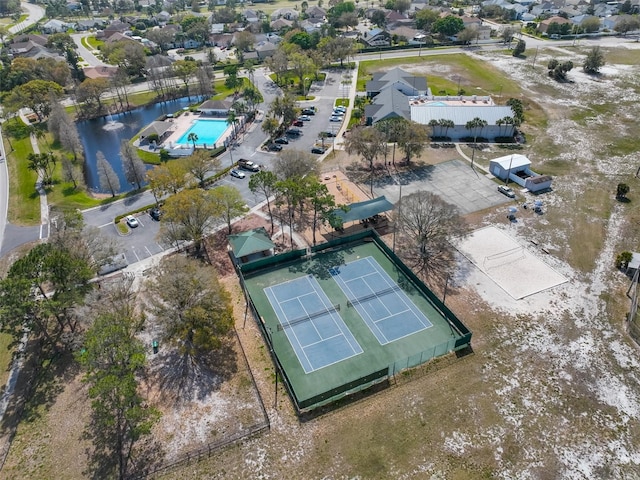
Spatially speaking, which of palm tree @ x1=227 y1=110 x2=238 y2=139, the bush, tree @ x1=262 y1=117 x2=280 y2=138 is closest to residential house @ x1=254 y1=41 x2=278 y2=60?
palm tree @ x1=227 y1=110 x2=238 y2=139

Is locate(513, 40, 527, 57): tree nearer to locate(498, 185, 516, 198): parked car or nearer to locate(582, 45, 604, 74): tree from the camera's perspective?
locate(582, 45, 604, 74): tree

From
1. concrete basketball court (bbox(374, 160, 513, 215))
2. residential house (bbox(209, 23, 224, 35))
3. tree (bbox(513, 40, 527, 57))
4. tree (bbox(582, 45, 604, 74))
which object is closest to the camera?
concrete basketball court (bbox(374, 160, 513, 215))

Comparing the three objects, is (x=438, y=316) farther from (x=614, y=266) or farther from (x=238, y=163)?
(x=238, y=163)

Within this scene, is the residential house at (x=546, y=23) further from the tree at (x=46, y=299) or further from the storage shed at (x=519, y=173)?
the tree at (x=46, y=299)

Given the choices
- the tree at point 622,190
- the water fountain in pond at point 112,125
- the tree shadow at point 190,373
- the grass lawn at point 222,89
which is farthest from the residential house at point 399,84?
the tree shadow at point 190,373

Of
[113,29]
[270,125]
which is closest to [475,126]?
[270,125]

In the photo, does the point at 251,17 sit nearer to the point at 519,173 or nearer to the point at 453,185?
the point at 453,185
